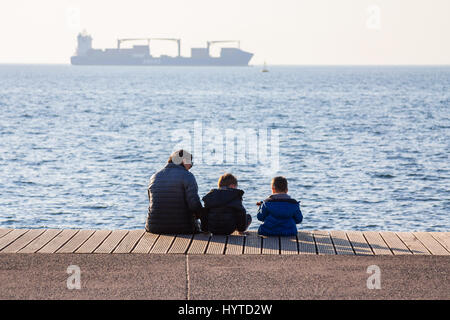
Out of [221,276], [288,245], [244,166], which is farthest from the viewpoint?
[244,166]

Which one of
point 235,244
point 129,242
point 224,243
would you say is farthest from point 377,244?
point 129,242

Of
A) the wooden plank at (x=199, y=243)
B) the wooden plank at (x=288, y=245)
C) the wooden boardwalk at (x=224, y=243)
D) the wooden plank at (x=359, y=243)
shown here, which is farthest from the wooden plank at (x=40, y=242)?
the wooden plank at (x=359, y=243)

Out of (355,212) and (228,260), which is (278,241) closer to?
(228,260)

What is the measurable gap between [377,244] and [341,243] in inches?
13.3

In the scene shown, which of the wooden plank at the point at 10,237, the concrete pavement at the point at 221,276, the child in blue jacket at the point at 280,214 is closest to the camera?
the concrete pavement at the point at 221,276

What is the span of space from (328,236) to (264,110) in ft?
139

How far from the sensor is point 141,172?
20.6 metres

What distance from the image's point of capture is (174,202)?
6855mm

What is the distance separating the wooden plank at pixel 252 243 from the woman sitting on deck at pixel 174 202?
56 centimetres

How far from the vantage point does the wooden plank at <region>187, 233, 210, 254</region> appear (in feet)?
20.3

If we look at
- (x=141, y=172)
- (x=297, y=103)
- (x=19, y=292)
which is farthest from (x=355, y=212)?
(x=297, y=103)

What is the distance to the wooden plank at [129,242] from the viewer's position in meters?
6.25

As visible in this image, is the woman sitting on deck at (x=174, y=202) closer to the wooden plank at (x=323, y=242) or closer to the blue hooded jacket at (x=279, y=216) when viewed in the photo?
the blue hooded jacket at (x=279, y=216)

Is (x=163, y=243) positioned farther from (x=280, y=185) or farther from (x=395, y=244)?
(x=395, y=244)
